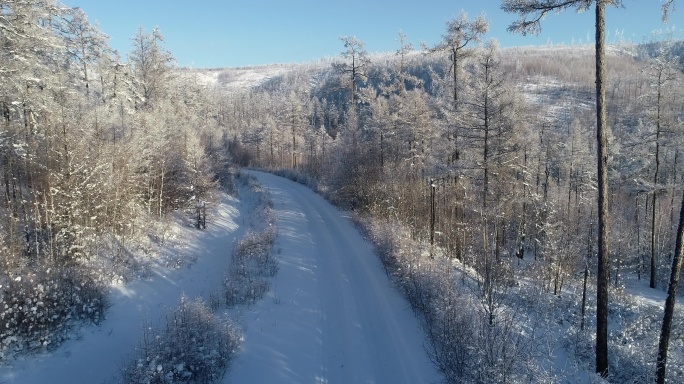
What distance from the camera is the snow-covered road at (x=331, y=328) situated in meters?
8.16

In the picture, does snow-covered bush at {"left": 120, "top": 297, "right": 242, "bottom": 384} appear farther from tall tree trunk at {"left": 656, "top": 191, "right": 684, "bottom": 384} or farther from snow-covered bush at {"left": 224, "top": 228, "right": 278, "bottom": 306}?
tall tree trunk at {"left": 656, "top": 191, "right": 684, "bottom": 384}

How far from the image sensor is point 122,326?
32.5 feet

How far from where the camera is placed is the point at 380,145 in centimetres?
2909

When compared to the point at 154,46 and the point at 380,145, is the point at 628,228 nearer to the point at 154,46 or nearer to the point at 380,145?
the point at 380,145

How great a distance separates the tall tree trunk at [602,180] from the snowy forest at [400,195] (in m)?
0.26

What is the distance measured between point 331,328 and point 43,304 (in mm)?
6662

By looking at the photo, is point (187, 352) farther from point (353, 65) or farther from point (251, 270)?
point (353, 65)

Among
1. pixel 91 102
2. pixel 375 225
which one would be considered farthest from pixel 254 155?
pixel 375 225

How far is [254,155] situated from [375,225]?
60423mm

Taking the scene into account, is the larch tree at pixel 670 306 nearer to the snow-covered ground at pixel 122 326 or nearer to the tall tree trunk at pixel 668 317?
the tall tree trunk at pixel 668 317

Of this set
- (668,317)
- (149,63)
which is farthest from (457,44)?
(149,63)

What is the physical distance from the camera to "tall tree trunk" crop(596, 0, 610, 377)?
8461mm

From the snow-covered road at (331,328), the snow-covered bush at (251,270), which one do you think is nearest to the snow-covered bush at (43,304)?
the snow-covered bush at (251,270)

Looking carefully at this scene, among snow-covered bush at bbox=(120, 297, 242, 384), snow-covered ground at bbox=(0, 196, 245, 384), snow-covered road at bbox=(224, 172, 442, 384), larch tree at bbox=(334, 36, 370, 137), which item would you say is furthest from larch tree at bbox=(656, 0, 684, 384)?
larch tree at bbox=(334, 36, 370, 137)
